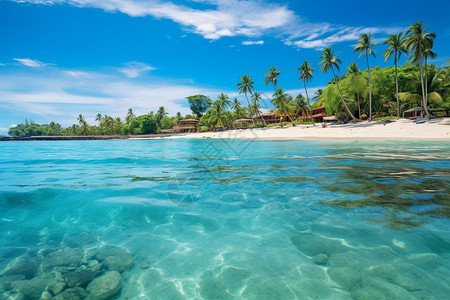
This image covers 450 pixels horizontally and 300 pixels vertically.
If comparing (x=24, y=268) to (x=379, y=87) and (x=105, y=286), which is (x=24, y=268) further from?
(x=379, y=87)

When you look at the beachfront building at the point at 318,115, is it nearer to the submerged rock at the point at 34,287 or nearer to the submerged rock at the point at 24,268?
the submerged rock at the point at 24,268

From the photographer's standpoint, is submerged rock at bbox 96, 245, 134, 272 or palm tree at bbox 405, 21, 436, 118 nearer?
submerged rock at bbox 96, 245, 134, 272

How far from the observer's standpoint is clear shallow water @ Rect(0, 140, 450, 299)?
280 centimetres

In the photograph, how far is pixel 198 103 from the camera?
9944 cm

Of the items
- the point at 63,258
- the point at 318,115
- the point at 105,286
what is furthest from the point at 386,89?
the point at 63,258

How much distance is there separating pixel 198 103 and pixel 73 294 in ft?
328

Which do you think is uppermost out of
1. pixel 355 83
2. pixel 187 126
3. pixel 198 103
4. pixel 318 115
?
pixel 198 103

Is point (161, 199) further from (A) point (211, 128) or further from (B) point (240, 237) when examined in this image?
(A) point (211, 128)

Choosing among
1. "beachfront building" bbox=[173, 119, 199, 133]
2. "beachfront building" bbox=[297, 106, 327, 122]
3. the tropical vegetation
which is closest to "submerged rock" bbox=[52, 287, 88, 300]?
the tropical vegetation

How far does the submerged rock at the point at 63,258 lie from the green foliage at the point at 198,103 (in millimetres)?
97613

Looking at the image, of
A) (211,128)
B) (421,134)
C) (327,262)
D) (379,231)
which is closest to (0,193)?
(327,262)

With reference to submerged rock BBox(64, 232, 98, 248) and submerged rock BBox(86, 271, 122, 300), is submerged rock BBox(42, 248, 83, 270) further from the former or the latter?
submerged rock BBox(86, 271, 122, 300)

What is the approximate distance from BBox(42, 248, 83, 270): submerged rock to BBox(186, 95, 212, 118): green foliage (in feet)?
320

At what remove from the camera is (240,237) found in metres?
4.04
